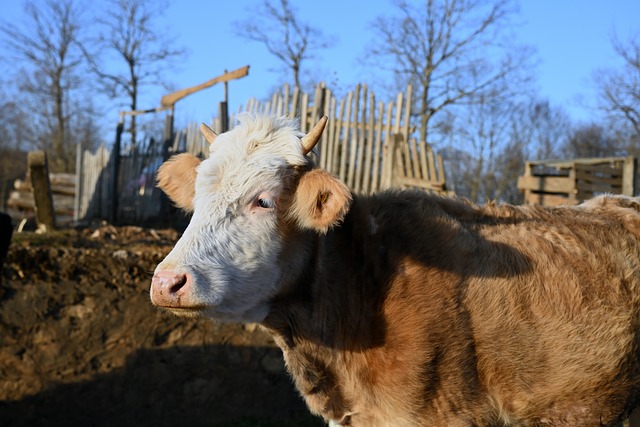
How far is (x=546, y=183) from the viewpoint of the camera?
1316 centimetres

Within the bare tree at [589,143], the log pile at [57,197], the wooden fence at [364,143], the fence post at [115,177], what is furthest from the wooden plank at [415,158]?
the bare tree at [589,143]

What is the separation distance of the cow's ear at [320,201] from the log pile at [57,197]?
1307 cm

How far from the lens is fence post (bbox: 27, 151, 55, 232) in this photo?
434 inches

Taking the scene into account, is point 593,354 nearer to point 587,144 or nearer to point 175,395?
point 175,395

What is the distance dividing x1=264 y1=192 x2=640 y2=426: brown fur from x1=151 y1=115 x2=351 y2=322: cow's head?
0.49 ft

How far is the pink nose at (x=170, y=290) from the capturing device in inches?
123

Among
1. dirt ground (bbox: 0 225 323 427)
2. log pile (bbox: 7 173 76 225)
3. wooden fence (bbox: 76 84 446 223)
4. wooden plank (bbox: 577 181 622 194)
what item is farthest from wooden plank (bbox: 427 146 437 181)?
log pile (bbox: 7 173 76 225)

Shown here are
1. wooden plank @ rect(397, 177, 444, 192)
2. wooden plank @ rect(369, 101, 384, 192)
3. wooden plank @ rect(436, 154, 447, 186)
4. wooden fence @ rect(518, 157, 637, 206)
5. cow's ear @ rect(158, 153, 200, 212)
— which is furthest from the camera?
wooden fence @ rect(518, 157, 637, 206)

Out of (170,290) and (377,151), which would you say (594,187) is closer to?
(377,151)

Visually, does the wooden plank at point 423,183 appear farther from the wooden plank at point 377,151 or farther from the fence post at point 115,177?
the fence post at point 115,177

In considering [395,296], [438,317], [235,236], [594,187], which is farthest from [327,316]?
[594,187]

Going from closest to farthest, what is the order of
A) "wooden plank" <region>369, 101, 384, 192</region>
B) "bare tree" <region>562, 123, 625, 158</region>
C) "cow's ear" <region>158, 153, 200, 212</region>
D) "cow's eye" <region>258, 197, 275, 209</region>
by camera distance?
"cow's eye" <region>258, 197, 275, 209</region>
"cow's ear" <region>158, 153, 200, 212</region>
"wooden plank" <region>369, 101, 384, 192</region>
"bare tree" <region>562, 123, 625, 158</region>

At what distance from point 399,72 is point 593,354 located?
23176 millimetres

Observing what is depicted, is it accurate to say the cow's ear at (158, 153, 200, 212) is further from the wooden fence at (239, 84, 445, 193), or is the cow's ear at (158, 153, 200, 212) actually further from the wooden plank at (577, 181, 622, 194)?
the wooden plank at (577, 181, 622, 194)
